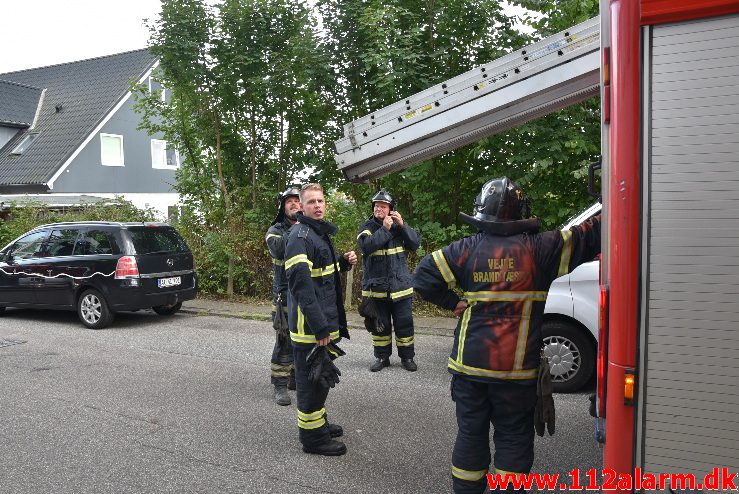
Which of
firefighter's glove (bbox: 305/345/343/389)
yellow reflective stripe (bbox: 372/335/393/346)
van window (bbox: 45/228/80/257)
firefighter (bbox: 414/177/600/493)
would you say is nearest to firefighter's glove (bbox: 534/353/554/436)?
firefighter (bbox: 414/177/600/493)

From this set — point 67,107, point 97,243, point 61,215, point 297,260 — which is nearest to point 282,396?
point 297,260

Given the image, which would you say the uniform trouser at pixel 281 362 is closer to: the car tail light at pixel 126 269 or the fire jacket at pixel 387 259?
the fire jacket at pixel 387 259

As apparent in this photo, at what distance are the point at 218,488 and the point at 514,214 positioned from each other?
2.53 m

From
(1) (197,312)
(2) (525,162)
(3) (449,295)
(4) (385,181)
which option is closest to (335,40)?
(4) (385,181)

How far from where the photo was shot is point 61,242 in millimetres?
10398

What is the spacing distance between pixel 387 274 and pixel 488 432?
3409 mm

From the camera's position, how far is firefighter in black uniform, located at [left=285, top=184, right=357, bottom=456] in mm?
4473

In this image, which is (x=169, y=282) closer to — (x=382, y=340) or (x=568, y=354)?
(x=382, y=340)

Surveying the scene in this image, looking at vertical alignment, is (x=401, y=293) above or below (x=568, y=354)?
above

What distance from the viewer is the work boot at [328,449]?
4.61 m

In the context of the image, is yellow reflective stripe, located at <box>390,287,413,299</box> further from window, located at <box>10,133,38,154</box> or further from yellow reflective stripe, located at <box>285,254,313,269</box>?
window, located at <box>10,133,38,154</box>

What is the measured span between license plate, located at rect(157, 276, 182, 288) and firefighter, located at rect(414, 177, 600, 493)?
24.7 feet

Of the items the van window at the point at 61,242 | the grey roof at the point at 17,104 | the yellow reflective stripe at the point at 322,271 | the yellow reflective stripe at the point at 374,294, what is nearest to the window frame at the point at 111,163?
the grey roof at the point at 17,104

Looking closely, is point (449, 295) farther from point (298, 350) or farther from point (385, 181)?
point (385, 181)
